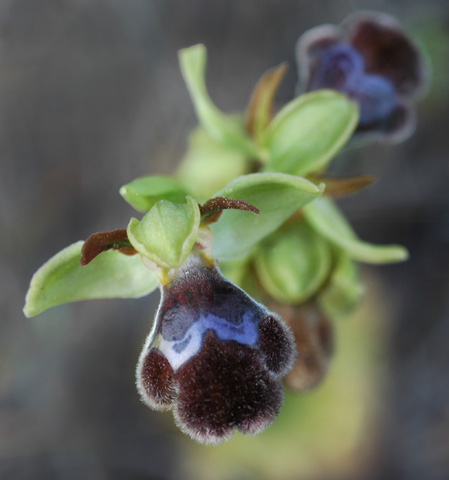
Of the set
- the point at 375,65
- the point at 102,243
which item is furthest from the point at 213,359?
the point at 375,65

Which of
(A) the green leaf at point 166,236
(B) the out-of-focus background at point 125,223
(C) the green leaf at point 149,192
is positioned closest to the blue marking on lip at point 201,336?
(A) the green leaf at point 166,236

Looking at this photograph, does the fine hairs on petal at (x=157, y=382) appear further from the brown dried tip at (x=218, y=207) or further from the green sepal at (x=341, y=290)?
the green sepal at (x=341, y=290)

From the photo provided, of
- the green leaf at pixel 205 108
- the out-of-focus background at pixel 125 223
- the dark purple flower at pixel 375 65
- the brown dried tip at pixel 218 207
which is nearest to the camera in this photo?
the brown dried tip at pixel 218 207

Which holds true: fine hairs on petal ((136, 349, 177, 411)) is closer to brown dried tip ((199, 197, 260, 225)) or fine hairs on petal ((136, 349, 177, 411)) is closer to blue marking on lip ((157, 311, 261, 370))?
blue marking on lip ((157, 311, 261, 370))

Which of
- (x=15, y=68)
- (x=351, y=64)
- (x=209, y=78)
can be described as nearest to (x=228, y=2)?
(x=209, y=78)

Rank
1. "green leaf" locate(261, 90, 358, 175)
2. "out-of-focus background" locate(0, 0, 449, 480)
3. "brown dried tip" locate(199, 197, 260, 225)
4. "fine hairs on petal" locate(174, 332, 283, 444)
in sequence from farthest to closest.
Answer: "out-of-focus background" locate(0, 0, 449, 480), "green leaf" locate(261, 90, 358, 175), "brown dried tip" locate(199, 197, 260, 225), "fine hairs on petal" locate(174, 332, 283, 444)

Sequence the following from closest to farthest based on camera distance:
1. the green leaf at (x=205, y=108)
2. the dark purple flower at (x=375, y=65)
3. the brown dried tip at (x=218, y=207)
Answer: the brown dried tip at (x=218, y=207) < the green leaf at (x=205, y=108) < the dark purple flower at (x=375, y=65)

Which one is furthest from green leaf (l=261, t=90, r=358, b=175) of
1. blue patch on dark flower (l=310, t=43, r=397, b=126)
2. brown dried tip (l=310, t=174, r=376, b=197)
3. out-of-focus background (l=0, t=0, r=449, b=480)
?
out-of-focus background (l=0, t=0, r=449, b=480)
